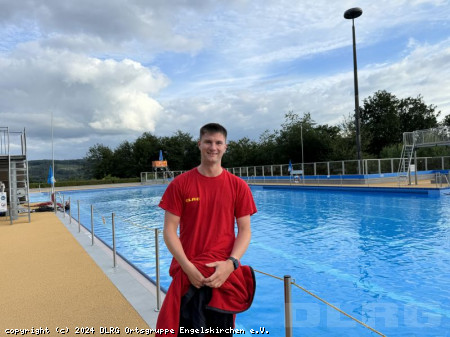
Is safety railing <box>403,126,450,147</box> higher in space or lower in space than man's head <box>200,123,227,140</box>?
higher

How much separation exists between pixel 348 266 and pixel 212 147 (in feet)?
18.8

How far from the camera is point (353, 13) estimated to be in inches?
1058

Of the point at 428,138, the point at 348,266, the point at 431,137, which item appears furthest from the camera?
the point at 428,138

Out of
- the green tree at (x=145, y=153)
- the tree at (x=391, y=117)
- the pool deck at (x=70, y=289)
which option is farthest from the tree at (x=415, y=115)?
the pool deck at (x=70, y=289)

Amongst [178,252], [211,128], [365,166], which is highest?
[211,128]

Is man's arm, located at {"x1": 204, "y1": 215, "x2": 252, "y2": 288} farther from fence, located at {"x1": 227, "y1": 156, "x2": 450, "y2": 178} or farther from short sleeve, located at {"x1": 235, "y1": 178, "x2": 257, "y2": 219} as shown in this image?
fence, located at {"x1": 227, "y1": 156, "x2": 450, "y2": 178}

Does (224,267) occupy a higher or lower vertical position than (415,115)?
lower

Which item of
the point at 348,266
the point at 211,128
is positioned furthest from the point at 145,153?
the point at 211,128

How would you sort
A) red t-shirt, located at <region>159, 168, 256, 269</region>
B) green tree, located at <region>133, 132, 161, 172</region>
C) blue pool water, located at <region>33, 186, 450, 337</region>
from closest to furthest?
red t-shirt, located at <region>159, 168, 256, 269</region> < blue pool water, located at <region>33, 186, 450, 337</region> < green tree, located at <region>133, 132, 161, 172</region>

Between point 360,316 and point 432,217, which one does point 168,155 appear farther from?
point 360,316

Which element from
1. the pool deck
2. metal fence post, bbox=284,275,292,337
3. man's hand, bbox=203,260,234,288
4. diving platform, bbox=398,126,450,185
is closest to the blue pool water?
the pool deck

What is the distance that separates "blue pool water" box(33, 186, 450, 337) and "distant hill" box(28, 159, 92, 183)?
45.4 metres

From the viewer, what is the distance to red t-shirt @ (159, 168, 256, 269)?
1966mm

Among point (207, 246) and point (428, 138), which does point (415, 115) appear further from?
point (207, 246)
